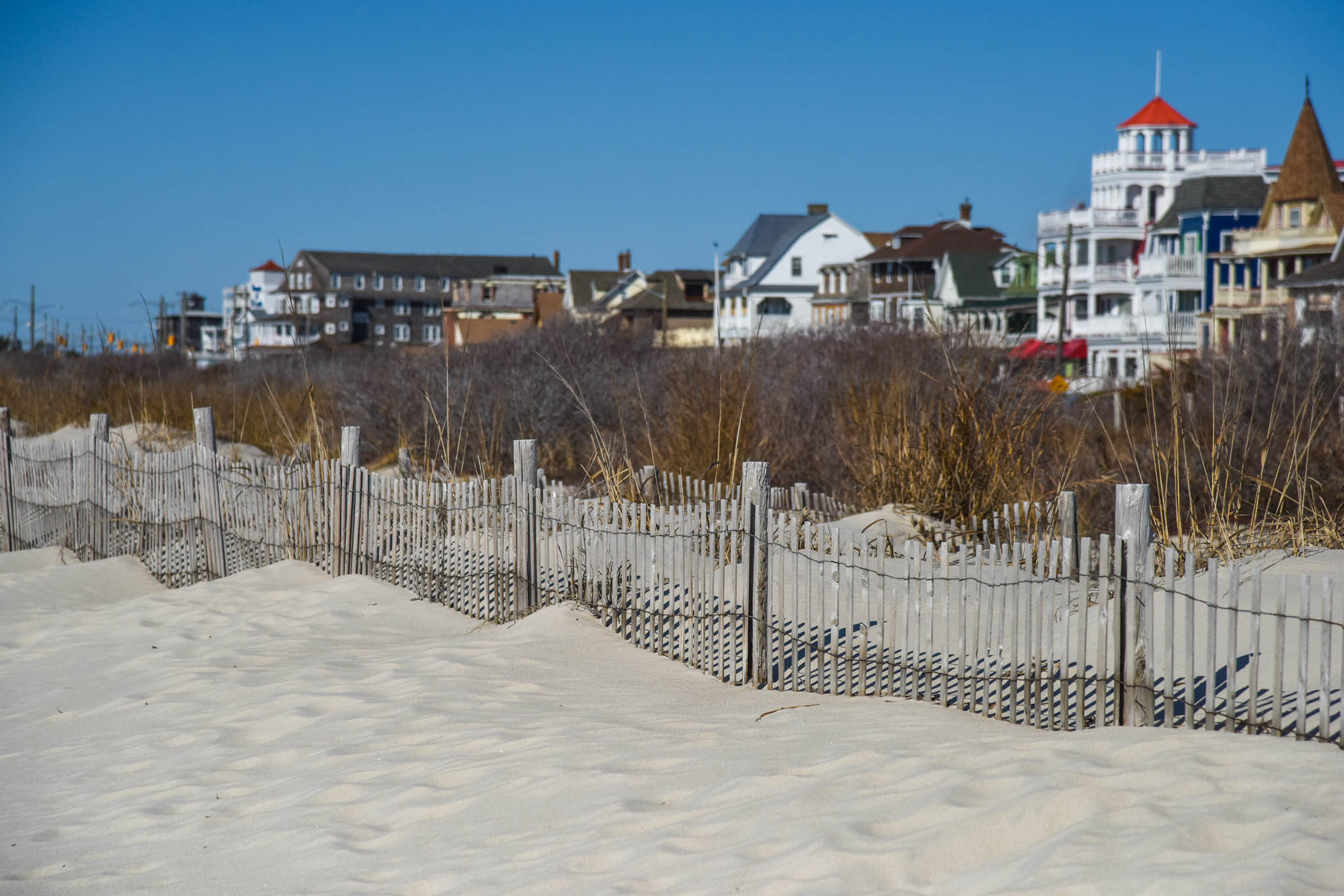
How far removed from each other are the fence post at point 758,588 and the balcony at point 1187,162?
52598 mm

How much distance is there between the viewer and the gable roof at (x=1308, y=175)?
42.1m

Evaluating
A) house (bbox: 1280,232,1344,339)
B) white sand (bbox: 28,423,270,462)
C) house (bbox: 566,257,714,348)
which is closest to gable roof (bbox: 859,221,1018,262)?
house (bbox: 566,257,714,348)

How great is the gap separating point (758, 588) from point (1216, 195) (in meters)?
47.2

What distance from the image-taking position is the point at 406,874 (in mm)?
4488

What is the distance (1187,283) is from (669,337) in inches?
1023

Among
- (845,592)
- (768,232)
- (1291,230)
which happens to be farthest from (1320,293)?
(768,232)

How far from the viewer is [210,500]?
11.1 metres

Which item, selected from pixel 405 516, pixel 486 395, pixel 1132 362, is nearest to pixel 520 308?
pixel 1132 362

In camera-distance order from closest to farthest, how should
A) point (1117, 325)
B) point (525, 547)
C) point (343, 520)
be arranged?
point (525, 547), point (343, 520), point (1117, 325)

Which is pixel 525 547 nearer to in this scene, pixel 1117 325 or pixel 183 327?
pixel 183 327

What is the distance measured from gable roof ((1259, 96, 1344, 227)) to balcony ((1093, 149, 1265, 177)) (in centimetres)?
837

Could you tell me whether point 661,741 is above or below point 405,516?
below

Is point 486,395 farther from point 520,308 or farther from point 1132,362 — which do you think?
point 520,308

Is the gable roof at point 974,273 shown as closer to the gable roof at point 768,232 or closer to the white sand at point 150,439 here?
the gable roof at point 768,232
